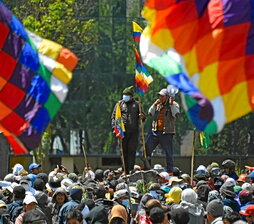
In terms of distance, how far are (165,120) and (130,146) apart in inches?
35.4

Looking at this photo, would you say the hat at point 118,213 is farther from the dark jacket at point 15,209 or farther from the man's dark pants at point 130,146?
the man's dark pants at point 130,146

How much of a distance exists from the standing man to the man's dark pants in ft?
1.51

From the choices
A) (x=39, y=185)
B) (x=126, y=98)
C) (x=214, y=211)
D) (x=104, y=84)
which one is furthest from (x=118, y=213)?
(x=104, y=84)

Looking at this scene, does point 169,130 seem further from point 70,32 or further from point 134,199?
point 70,32

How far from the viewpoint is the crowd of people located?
573 inches

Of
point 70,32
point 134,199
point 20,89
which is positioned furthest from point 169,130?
point 70,32

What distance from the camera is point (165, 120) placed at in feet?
76.1

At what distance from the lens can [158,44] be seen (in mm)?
11781

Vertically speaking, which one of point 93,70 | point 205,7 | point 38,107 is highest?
point 93,70

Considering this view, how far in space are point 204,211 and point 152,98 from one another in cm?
2144

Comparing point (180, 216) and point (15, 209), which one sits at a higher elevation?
point (15, 209)

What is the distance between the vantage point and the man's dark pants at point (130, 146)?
23337 millimetres

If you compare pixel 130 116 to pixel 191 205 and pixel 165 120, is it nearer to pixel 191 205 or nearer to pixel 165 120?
pixel 165 120

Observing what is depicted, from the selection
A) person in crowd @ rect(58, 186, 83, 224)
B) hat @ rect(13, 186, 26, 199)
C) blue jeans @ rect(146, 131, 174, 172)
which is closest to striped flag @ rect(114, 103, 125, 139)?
blue jeans @ rect(146, 131, 174, 172)
